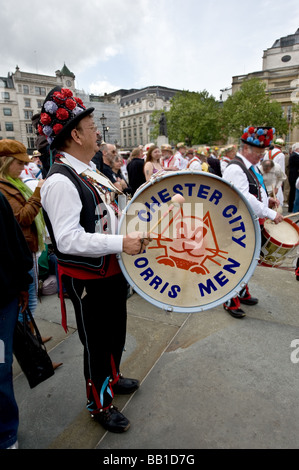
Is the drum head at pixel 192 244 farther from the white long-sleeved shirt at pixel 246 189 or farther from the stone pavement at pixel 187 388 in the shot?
the white long-sleeved shirt at pixel 246 189

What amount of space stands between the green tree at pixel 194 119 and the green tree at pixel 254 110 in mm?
3954

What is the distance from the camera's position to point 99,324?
182cm

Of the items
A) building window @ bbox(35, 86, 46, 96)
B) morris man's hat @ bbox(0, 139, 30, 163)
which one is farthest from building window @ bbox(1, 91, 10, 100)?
morris man's hat @ bbox(0, 139, 30, 163)

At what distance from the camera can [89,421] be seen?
1.96m

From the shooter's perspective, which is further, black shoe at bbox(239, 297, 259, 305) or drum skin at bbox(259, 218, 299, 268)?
black shoe at bbox(239, 297, 259, 305)

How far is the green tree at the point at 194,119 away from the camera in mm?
44750

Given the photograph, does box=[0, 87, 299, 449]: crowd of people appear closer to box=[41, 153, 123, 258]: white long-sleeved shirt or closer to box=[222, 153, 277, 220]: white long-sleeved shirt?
box=[41, 153, 123, 258]: white long-sleeved shirt

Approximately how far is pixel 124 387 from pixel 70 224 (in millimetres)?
1446

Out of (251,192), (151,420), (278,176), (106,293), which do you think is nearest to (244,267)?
(106,293)

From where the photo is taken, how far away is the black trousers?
175 cm

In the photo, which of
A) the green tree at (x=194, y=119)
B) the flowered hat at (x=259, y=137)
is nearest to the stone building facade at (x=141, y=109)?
the green tree at (x=194, y=119)

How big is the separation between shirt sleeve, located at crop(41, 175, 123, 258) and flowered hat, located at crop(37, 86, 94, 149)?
31 centimetres
